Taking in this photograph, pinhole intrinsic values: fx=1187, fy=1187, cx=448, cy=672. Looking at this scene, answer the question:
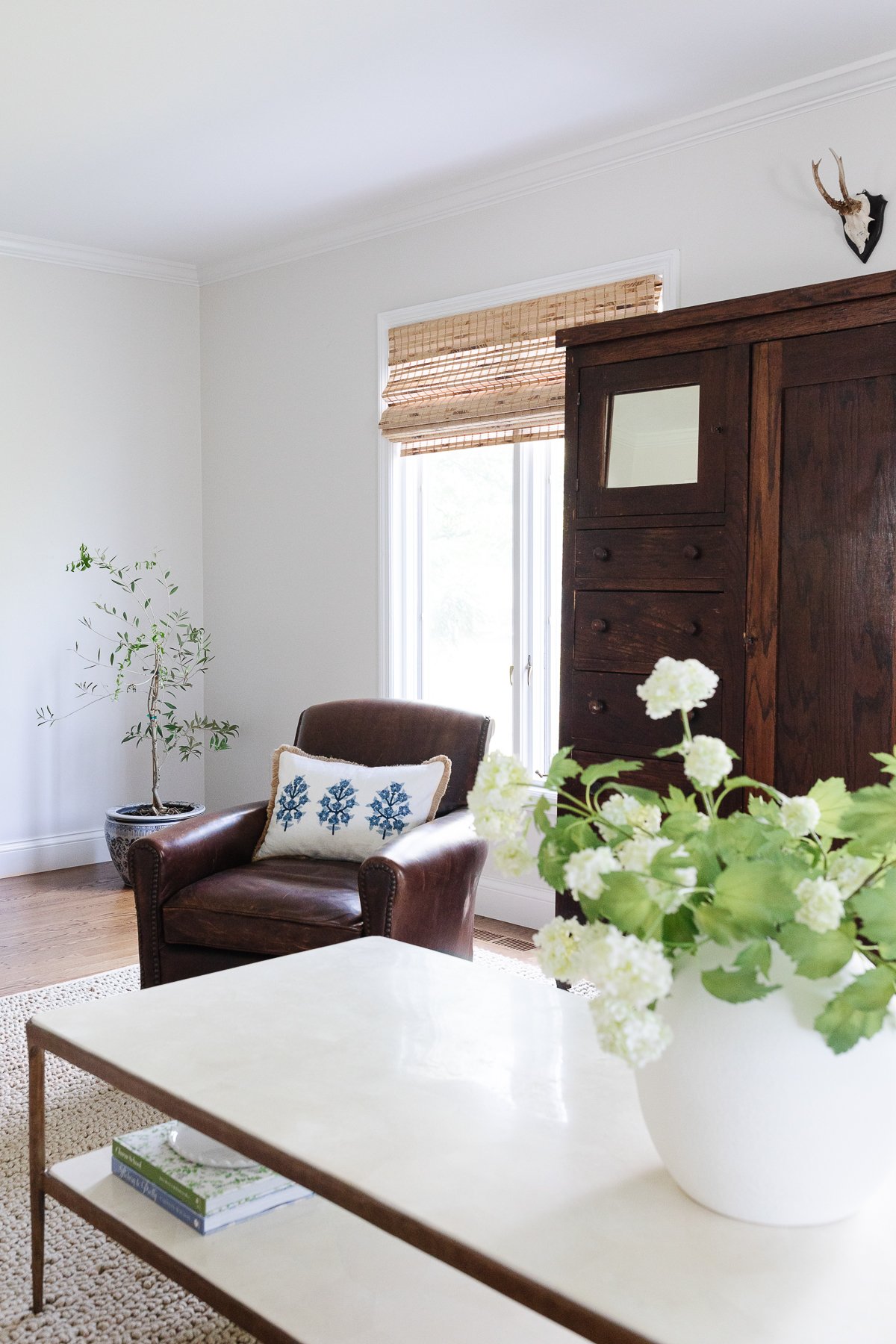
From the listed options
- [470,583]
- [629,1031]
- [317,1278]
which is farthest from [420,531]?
[629,1031]

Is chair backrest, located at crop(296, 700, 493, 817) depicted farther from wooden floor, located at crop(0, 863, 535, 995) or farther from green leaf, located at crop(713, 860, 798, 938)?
green leaf, located at crop(713, 860, 798, 938)

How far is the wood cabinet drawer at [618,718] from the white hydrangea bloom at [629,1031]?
1870mm

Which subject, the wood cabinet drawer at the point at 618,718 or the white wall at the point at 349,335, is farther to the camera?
the white wall at the point at 349,335

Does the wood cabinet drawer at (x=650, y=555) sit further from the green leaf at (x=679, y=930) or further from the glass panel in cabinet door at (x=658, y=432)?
the green leaf at (x=679, y=930)

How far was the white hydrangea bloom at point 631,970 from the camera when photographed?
1.05 m

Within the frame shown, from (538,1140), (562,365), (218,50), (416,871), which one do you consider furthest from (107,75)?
(538,1140)

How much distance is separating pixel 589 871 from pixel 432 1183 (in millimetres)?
476

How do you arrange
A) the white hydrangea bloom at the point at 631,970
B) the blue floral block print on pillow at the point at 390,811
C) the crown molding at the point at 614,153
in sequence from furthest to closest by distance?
1. the crown molding at the point at 614,153
2. the blue floral block print on pillow at the point at 390,811
3. the white hydrangea bloom at the point at 631,970

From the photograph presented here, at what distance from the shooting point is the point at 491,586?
4324 mm

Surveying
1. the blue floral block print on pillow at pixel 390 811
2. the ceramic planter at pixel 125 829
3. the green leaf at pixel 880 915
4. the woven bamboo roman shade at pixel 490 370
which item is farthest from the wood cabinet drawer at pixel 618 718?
the ceramic planter at pixel 125 829

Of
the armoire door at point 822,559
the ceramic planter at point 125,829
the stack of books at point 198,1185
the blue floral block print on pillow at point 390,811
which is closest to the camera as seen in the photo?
the stack of books at point 198,1185

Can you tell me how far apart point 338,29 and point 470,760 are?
6.21 feet

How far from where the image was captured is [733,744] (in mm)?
2875

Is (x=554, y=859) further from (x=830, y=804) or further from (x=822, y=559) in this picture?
(x=822, y=559)
